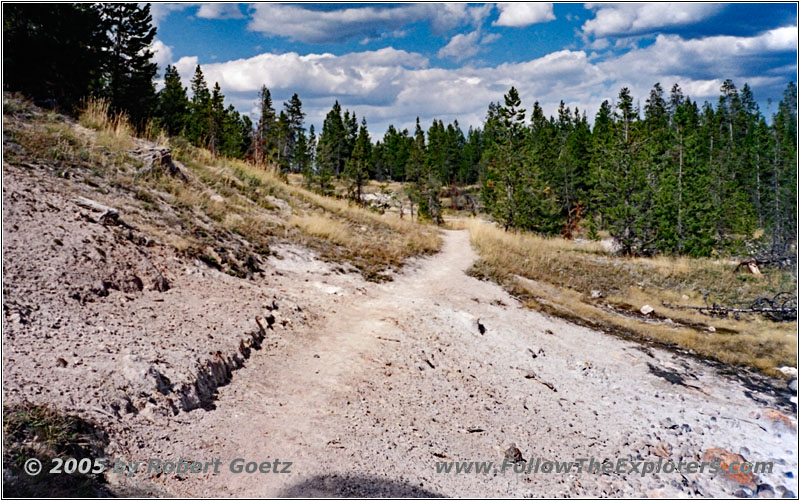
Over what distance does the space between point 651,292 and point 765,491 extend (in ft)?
45.7

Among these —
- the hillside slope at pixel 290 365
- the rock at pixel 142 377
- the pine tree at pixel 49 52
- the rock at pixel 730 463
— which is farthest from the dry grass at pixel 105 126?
the rock at pixel 730 463

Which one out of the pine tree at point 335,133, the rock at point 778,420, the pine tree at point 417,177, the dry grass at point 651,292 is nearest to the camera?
the rock at point 778,420

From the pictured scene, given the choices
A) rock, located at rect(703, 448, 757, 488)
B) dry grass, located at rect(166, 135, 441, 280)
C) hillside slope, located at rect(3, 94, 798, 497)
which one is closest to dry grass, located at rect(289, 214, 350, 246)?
dry grass, located at rect(166, 135, 441, 280)

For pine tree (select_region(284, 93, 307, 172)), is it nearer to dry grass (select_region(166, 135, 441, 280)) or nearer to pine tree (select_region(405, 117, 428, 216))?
pine tree (select_region(405, 117, 428, 216))

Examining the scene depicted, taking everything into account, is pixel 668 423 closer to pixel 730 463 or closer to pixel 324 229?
pixel 730 463

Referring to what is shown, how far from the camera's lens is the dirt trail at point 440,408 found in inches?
183

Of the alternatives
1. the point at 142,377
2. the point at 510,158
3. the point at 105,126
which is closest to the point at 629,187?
the point at 510,158

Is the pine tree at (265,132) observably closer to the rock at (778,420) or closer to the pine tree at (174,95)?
the pine tree at (174,95)

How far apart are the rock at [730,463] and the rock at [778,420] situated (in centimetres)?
211

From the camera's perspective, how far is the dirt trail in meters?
4.65

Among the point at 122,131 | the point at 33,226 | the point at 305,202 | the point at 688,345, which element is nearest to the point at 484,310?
the point at 688,345

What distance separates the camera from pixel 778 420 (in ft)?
27.2

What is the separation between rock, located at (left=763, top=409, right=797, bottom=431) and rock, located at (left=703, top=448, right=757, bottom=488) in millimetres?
2115

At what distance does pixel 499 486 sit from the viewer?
503cm
